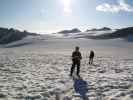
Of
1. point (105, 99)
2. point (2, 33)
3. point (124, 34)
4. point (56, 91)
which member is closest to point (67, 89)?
point (56, 91)

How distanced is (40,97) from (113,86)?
3.79m

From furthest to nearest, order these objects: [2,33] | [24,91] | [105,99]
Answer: [2,33], [24,91], [105,99]

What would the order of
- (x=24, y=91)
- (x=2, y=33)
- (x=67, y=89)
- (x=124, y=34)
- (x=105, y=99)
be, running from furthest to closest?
(x=2, y=33)
(x=124, y=34)
(x=67, y=89)
(x=24, y=91)
(x=105, y=99)

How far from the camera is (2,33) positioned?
151m

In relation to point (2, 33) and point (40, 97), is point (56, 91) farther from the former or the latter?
point (2, 33)

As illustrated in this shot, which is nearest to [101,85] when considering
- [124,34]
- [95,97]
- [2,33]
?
[95,97]

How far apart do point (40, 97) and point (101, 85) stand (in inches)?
138

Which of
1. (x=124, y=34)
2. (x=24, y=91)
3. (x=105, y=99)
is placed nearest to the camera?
(x=105, y=99)

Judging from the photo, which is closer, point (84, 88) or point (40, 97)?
point (40, 97)

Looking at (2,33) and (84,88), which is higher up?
(2,33)

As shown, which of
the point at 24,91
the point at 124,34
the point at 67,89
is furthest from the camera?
the point at 124,34

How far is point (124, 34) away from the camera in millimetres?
108438

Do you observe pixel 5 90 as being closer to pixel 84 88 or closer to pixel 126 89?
pixel 84 88

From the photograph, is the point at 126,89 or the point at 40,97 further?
the point at 126,89
